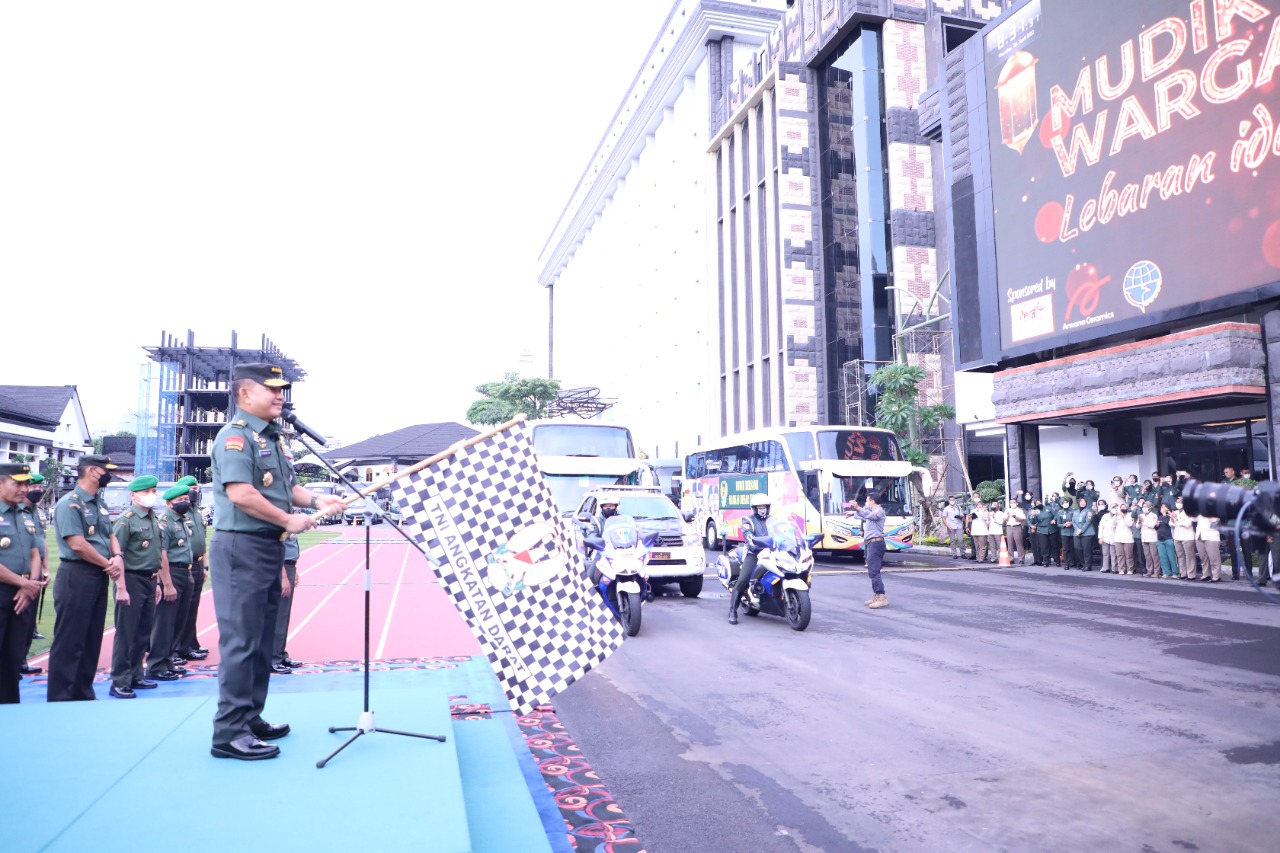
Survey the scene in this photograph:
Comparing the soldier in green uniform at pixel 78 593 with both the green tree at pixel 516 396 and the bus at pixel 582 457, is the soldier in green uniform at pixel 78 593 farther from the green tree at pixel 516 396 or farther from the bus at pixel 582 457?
the green tree at pixel 516 396

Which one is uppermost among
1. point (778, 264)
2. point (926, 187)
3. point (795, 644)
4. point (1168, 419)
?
point (926, 187)

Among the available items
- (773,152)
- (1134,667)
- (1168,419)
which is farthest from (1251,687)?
(773,152)

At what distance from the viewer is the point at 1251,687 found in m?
7.26

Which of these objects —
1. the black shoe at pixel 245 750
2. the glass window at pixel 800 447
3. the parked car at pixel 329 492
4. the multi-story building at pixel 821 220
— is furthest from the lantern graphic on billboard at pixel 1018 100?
the black shoe at pixel 245 750

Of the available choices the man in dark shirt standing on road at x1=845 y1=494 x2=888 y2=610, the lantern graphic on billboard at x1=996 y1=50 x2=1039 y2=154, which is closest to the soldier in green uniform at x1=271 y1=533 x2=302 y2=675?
the man in dark shirt standing on road at x1=845 y1=494 x2=888 y2=610

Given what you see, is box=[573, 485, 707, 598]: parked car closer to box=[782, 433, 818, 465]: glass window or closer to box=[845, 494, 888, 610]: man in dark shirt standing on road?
box=[845, 494, 888, 610]: man in dark shirt standing on road

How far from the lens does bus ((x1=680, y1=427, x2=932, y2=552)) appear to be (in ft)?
71.3

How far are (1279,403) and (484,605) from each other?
775 inches

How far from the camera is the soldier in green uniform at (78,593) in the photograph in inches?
247

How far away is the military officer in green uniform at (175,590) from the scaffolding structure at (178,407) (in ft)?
143

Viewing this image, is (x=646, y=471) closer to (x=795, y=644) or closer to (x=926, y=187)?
(x=795, y=644)

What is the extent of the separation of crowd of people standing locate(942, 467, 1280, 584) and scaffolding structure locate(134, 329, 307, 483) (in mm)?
41446

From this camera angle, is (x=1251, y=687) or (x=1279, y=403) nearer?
(x=1251, y=687)

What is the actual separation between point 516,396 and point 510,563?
193 feet
